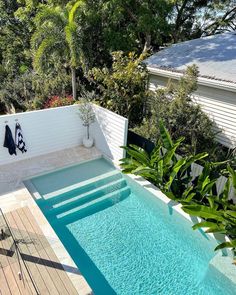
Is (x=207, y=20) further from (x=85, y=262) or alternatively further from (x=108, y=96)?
(x=85, y=262)

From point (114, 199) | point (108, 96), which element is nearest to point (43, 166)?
point (114, 199)

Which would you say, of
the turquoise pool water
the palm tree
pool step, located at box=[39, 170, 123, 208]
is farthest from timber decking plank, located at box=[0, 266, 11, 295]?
the palm tree

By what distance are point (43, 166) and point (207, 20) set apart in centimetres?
1576

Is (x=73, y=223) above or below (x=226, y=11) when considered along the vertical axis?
below

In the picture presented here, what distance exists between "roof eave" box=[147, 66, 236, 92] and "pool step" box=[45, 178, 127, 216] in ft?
14.5

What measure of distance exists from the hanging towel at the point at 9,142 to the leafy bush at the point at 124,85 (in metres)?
3.82

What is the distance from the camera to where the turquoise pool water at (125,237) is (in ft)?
19.6

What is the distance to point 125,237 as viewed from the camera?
718 cm

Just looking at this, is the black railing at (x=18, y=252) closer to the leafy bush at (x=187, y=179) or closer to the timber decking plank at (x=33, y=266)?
the timber decking plank at (x=33, y=266)

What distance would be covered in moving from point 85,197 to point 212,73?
6.15 metres

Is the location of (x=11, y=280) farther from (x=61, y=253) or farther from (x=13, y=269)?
(x=61, y=253)

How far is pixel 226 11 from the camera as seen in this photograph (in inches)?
713

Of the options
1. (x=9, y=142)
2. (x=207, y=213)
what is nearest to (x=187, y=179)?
(x=207, y=213)

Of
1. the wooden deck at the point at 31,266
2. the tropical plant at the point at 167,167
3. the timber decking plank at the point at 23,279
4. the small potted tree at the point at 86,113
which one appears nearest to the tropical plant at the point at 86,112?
the small potted tree at the point at 86,113
